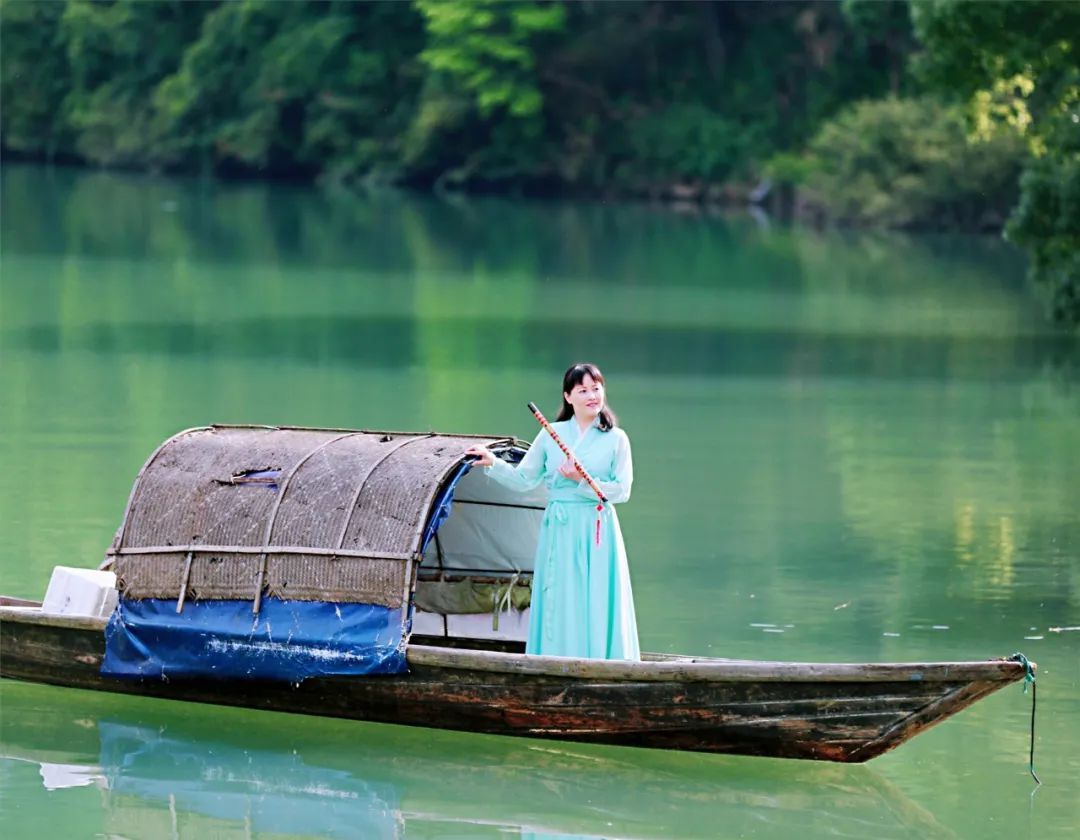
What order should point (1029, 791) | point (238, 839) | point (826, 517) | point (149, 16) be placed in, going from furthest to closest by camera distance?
1. point (149, 16)
2. point (826, 517)
3. point (1029, 791)
4. point (238, 839)

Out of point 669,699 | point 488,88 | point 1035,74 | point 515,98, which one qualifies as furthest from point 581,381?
point 488,88

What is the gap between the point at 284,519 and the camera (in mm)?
10219

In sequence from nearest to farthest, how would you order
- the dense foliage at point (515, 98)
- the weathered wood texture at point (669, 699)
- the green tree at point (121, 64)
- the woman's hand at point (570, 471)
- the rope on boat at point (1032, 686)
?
the rope on boat at point (1032, 686), the weathered wood texture at point (669, 699), the woman's hand at point (570, 471), the dense foliage at point (515, 98), the green tree at point (121, 64)

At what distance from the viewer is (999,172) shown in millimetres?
47781

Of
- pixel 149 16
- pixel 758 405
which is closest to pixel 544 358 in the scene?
pixel 758 405

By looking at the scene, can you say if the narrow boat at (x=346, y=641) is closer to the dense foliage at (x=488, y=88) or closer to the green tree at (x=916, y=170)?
the green tree at (x=916, y=170)

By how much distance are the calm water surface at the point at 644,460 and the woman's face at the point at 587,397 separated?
58.4 inches

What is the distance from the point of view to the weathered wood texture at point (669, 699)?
30.1 ft

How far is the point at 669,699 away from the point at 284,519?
76.2 inches

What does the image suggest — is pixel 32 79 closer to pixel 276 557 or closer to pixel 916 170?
pixel 916 170

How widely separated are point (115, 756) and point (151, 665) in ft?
1.37

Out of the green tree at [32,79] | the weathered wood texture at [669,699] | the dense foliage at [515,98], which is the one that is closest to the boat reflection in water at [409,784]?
the weathered wood texture at [669,699]

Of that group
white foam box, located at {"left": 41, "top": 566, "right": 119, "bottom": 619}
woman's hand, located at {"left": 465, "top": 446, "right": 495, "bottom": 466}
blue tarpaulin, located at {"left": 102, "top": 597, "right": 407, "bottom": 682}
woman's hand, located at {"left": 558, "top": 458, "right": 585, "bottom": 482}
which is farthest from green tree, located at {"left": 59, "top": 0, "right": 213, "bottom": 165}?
woman's hand, located at {"left": 558, "top": 458, "right": 585, "bottom": 482}

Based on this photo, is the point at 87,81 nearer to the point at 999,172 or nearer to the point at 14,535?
the point at 999,172
